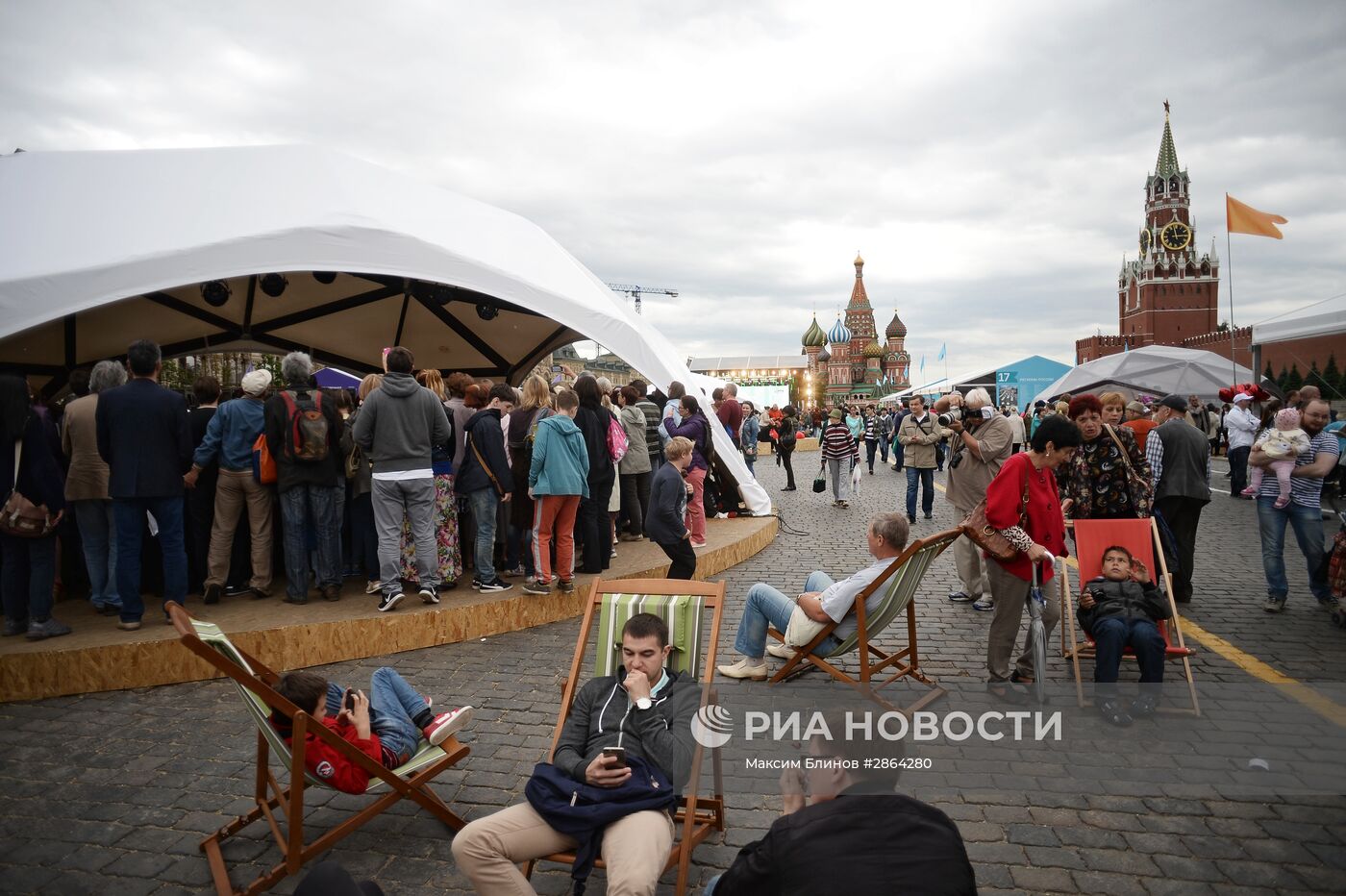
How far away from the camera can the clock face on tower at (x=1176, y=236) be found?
87.5 metres

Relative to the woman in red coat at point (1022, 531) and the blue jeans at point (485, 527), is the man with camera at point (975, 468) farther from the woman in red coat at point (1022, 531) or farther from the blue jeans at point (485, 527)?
the blue jeans at point (485, 527)

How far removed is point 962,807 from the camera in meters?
3.28

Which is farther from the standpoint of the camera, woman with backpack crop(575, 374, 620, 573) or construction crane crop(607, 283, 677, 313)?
construction crane crop(607, 283, 677, 313)

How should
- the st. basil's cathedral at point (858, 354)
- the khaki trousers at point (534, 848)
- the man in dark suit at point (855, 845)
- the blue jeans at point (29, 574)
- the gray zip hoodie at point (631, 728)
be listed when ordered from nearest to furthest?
the man in dark suit at point (855, 845)
the khaki trousers at point (534, 848)
the gray zip hoodie at point (631, 728)
the blue jeans at point (29, 574)
the st. basil's cathedral at point (858, 354)

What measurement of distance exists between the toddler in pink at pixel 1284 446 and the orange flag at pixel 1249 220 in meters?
7.94

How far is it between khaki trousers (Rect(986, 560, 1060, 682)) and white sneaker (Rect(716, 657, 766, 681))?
1411 millimetres

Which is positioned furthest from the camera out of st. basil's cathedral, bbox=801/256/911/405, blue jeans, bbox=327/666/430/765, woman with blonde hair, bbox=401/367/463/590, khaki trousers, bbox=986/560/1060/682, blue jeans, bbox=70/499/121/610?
st. basil's cathedral, bbox=801/256/911/405

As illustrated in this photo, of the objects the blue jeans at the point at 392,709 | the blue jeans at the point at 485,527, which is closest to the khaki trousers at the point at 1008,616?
the blue jeans at the point at 392,709

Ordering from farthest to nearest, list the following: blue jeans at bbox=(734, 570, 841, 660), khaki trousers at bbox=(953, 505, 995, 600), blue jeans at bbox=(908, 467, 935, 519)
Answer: blue jeans at bbox=(908, 467, 935, 519)
khaki trousers at bbox=(953, 505, 995, 600)
blue jeans at bbox=(734, 570, 841, 660)

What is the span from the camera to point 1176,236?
87.8 meters

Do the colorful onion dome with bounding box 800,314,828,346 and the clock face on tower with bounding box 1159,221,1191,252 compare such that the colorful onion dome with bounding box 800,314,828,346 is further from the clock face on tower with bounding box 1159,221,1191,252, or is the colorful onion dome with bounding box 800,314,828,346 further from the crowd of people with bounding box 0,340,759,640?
the crowd of people with bounding box 0,340,759,640

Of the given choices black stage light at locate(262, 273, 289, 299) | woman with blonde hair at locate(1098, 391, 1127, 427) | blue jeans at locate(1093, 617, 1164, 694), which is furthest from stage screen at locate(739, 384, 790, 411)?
blue jeans at locate(1093, 617, 1164, 694)

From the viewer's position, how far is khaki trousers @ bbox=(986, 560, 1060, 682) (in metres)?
4.48

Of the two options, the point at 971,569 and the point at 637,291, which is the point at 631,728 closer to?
the point at 971,569
